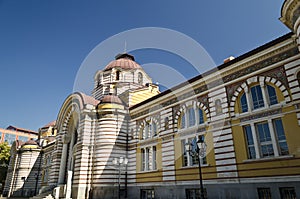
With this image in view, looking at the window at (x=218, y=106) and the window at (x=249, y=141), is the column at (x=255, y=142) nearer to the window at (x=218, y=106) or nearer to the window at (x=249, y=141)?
the window at (x=249, y=141)

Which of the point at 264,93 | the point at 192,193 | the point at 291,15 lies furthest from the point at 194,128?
the point at 291,15

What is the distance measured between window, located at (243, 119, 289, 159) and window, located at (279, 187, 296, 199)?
1.72 metres

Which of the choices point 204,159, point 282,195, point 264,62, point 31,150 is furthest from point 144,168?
point 31,150

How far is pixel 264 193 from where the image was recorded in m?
12.1

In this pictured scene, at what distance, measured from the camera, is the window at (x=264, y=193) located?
11923 mm

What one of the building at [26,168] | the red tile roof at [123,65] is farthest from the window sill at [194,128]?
the building at [26,168]

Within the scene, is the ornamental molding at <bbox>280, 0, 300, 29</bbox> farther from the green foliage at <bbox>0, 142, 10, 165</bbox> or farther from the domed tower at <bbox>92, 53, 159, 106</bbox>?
the green foliage at <bbox>0, 142, 10, 165</bbox>

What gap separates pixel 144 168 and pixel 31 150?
27.2 meters

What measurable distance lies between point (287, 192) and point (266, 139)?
9.26 feet

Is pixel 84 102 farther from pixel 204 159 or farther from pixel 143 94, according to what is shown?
pixel 204 159

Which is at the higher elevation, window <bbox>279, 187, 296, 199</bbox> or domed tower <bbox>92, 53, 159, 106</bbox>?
domed tower <bbox>92, 53, 159, 106</bbox>

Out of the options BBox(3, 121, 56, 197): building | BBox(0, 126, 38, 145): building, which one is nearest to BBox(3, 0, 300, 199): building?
BBox(3, 121, 56, 197): building

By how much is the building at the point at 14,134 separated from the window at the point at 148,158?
68.7 metres

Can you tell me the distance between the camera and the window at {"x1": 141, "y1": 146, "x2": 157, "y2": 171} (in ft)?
64.0
